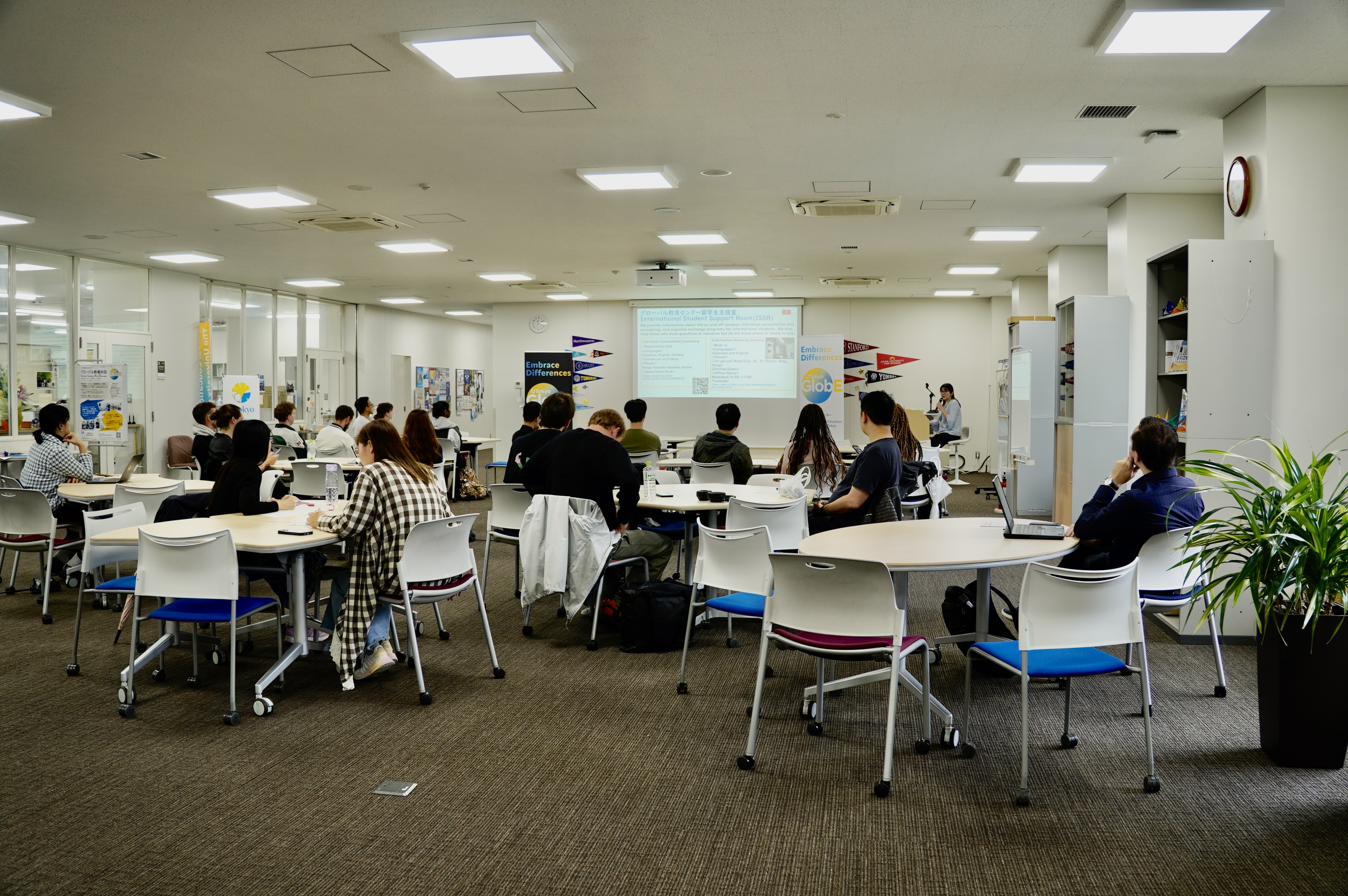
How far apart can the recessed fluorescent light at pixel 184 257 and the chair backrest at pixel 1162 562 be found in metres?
10.7

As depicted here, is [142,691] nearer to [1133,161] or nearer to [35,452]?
[35,452]

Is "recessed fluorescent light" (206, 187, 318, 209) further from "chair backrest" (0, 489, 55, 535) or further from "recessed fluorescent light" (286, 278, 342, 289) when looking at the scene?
"recessed fluorescent light" (286, 278, 342, 289)

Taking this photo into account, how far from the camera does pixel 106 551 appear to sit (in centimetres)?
468

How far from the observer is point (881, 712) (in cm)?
402

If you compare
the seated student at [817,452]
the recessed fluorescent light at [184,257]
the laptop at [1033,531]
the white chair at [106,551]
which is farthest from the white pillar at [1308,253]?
the recessed fluorescent light at [184,257]

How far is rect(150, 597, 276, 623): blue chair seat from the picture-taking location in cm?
390

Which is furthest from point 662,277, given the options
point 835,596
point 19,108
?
point 835,596

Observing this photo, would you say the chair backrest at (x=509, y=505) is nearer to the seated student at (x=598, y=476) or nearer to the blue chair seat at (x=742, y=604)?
the seated student at (x=598, y=476)

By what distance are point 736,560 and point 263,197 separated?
5.88 m

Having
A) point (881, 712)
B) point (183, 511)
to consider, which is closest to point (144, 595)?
point (183, 511)

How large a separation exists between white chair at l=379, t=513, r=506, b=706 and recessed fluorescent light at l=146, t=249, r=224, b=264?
27.3 ft

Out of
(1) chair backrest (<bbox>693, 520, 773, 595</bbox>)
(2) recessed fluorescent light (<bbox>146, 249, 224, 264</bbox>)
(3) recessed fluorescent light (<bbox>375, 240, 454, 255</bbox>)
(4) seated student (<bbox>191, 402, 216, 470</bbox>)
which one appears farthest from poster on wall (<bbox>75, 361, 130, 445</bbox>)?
(1) chair backrest (<bbox>693, 520, 773, 595</bbox>)

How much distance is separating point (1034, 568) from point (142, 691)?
4088 millimetres

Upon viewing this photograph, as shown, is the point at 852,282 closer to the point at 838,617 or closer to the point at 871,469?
the point at 871,469
